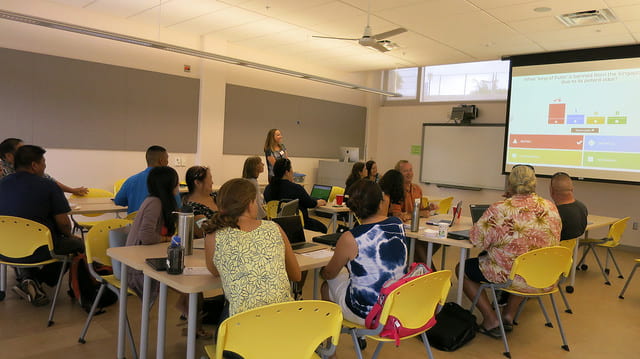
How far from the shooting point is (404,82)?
32.7 feet

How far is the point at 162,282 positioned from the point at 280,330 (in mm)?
851

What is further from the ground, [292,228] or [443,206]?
[292,228]

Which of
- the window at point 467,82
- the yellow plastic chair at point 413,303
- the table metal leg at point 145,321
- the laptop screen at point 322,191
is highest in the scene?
the window at point 467,82

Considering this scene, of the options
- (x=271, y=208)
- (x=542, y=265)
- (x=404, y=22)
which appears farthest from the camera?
(x=404, y=22)

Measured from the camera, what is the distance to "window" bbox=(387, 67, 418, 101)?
32.2 ft

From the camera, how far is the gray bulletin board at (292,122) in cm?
793

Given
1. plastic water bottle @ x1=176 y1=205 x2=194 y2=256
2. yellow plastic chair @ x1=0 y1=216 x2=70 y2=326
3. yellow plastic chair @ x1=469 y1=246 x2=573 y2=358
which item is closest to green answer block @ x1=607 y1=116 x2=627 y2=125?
yellow plastic chair @ x1=469 y1=246 x2=573 y2=358

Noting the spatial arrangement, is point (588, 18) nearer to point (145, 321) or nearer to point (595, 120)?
point (595, 120)

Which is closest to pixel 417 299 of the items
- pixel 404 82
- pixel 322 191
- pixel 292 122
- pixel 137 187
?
pixel 137 187

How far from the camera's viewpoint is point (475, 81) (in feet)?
29.5

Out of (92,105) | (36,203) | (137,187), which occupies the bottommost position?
(36,203)

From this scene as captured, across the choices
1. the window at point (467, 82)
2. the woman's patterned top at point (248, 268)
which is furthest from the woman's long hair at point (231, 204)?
the window at point (467, 82)

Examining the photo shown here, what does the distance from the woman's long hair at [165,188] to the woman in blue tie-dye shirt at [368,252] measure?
44.5 inches

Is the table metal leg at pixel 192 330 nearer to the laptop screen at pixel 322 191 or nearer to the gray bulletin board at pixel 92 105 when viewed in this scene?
the laptop screen at pixel 322 191
